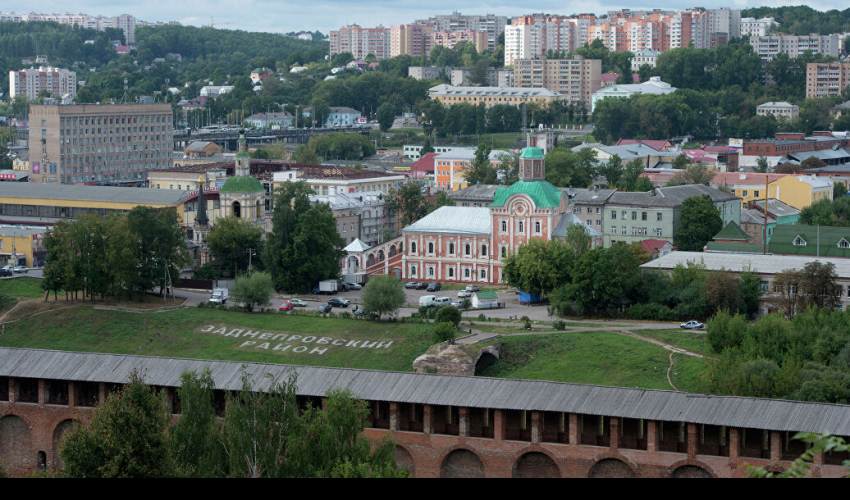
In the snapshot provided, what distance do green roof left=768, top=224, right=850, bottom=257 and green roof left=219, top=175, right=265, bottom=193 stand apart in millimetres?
27472

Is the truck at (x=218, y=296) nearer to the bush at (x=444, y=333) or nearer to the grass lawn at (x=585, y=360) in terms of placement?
the bush at (x=444, y=333)

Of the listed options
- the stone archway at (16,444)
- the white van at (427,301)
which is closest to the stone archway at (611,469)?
the stone archway at (16,444)

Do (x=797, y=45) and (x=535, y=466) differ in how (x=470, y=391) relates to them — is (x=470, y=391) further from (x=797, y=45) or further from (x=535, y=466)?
(x=797, y=45)

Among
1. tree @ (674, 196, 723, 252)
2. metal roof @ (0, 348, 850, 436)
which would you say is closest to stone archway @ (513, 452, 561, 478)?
metal roof @ (0, 348, 850, 436)

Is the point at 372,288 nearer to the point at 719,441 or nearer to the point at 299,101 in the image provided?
the point at 719,441

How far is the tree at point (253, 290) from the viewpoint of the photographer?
58.3 metres

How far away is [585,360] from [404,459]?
1500 cm

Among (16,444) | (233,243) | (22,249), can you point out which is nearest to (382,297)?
(233,243)

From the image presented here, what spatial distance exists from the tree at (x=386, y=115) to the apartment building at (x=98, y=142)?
106 feet

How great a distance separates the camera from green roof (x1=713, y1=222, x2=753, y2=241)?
66375mm

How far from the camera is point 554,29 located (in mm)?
187500

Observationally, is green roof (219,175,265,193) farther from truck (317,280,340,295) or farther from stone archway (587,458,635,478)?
stone archway (587,458,635,478)

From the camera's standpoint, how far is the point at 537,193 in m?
66.1

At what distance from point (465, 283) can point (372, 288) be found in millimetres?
11337
